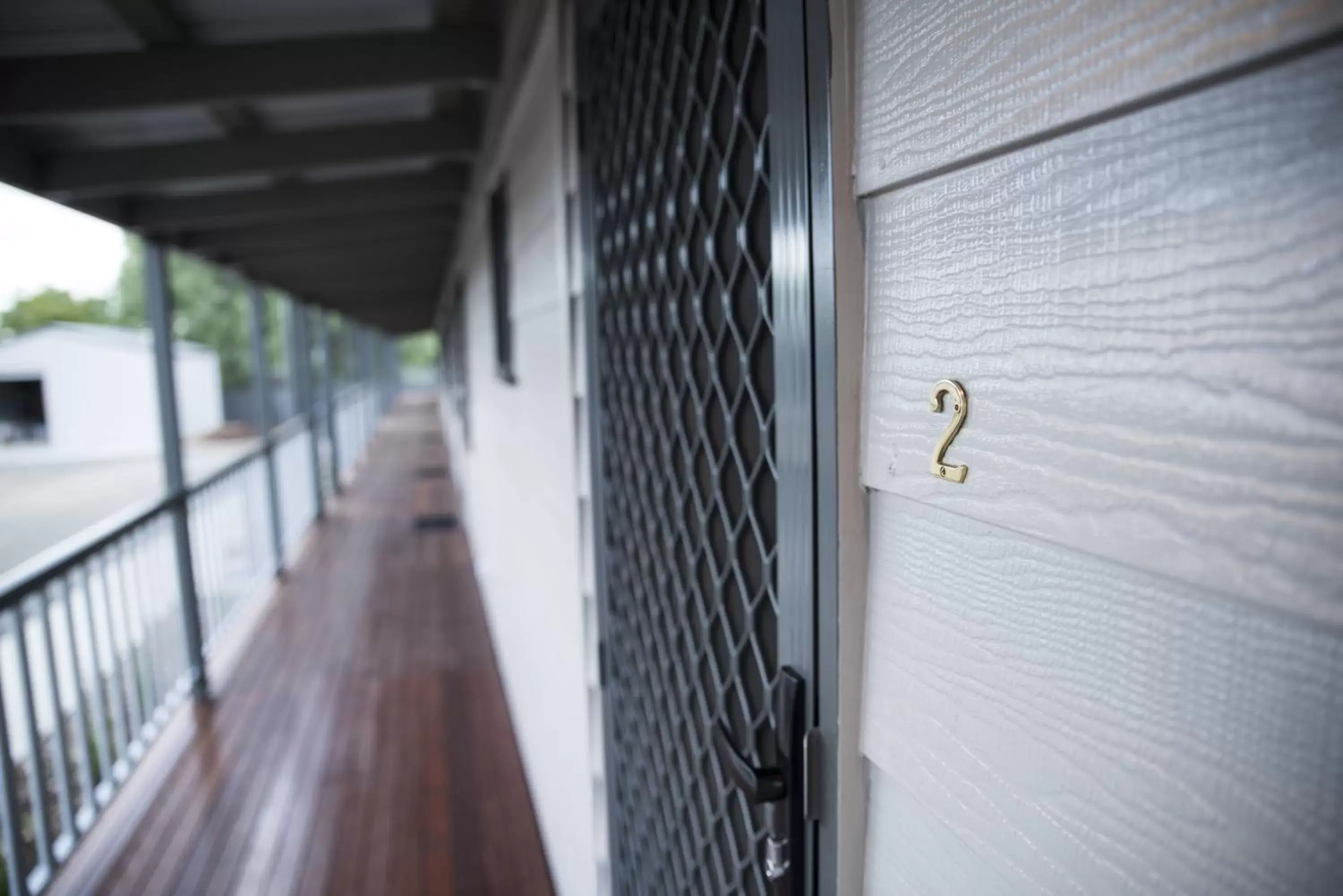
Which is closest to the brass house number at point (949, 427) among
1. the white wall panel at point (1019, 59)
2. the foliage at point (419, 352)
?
the white wall panel at point (1019, 59)

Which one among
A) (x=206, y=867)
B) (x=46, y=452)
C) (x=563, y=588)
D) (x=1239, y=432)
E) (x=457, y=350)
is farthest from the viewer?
(x=457, y=350)

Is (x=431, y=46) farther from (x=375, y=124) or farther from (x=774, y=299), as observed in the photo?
(x=774, y=299)

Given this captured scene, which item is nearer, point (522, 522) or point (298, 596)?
point (522, 522)

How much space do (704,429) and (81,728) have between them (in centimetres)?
294

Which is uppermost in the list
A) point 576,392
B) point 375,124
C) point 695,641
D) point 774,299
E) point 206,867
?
point 375,124

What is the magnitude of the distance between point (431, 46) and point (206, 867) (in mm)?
2646

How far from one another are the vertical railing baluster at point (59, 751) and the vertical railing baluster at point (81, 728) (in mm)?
93

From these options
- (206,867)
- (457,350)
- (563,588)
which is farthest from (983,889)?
(457,350)

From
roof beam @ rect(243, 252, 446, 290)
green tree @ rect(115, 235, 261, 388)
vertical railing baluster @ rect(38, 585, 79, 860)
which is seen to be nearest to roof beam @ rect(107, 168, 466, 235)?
vertical railing baluster @ rect(38, 585, 79, 860)

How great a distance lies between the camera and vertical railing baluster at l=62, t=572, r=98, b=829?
2.69 meters

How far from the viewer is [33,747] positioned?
233 cm

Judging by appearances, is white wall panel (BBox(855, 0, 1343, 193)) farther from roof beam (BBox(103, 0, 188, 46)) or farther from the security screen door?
roof beam (BBox(103, 0, 188, 46))

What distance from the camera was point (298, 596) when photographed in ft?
18.0

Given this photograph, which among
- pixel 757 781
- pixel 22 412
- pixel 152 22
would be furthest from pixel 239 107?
pixel 757 781
